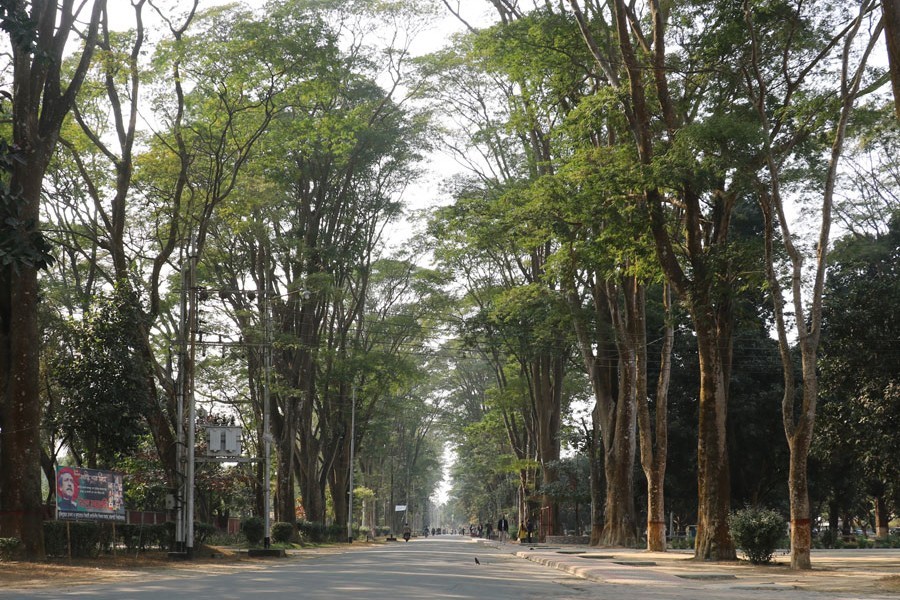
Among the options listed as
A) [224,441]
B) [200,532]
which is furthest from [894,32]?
[200,532]

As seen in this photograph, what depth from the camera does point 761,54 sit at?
21.6 meters

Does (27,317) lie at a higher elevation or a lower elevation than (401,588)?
higher

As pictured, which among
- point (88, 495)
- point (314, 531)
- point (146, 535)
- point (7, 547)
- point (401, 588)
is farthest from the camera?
point (314, 531)

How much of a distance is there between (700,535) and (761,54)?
37.4 feet

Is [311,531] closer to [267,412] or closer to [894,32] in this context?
[267,412]

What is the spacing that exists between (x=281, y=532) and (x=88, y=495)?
651 inches

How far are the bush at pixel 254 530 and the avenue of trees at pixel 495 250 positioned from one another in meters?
3.19

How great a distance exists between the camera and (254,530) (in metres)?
35.5

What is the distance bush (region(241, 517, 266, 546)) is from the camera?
116 feet

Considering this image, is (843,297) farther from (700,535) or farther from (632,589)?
(632,589)

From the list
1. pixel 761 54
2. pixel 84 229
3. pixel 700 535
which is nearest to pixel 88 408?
pixel 84 229

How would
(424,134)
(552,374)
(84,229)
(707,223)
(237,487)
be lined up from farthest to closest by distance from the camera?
1. (237,487)
2. (552,374)
3. (424,134)
4. (84,229)
5. (707,223)

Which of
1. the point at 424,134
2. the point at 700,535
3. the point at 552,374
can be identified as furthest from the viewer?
the point at 552,374

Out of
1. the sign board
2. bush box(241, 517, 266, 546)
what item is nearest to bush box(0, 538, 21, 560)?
the sign board
